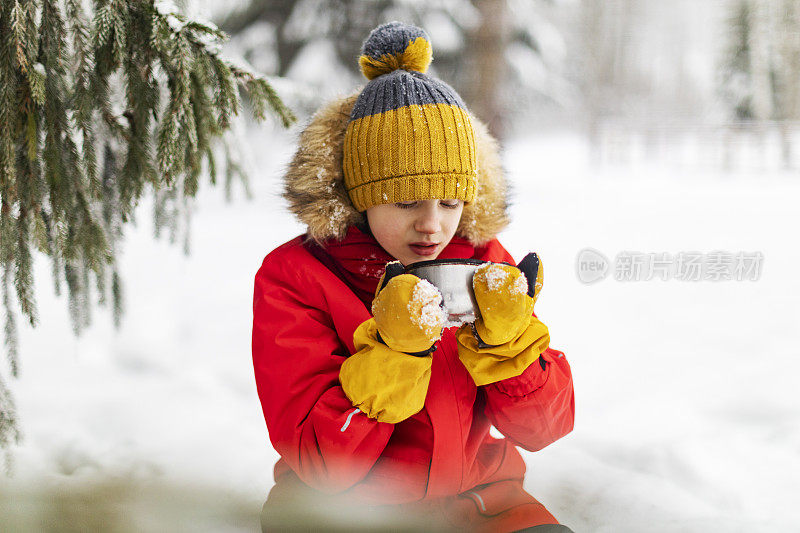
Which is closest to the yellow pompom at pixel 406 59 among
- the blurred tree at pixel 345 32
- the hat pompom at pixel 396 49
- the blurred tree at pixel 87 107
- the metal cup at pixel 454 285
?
the hat pompom at pixel 396 49

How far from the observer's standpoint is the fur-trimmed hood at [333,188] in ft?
4.81

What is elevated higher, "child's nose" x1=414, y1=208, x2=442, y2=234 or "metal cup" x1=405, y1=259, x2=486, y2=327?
"child's nose" x1=414, y1=208, x2=442, y2=234

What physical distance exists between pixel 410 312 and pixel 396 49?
0.73 metres

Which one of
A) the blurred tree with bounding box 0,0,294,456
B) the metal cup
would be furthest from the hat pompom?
the metal cup

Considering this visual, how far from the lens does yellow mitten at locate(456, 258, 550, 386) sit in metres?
1.13

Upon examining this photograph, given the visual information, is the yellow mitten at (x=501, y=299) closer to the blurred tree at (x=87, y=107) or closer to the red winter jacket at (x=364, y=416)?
the red winter jacket at (x=364, y=416)

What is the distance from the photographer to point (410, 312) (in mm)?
1106

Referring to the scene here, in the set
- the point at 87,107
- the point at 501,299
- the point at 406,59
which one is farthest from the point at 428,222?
the point at 87,107

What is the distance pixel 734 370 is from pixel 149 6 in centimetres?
315

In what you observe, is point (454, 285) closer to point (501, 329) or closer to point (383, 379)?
point (501, 329)

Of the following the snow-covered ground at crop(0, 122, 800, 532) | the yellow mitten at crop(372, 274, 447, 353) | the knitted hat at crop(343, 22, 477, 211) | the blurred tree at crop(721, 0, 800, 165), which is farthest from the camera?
the blurred tree at crop(721, 0, 800, 165)

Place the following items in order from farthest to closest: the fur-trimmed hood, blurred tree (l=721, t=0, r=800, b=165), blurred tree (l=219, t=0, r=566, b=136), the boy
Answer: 1. blurred tree (l=721, t=0, r=800, b=165)
2. blurred tree (l=219, t=0, r=566, b=136)
3. the fur-trimmed hood
4. the boy

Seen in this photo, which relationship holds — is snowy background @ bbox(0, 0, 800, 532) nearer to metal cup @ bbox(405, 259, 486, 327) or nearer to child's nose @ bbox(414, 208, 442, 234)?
child's nose @ bbox(414, 208, 442, 234)

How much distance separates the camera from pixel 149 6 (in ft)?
4.99
